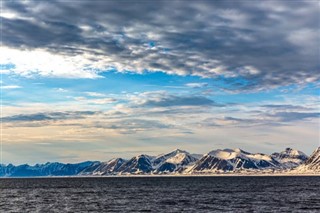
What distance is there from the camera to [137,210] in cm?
10644

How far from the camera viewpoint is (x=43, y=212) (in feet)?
344

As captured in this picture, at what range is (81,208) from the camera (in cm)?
11231

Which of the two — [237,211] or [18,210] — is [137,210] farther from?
[18,210]

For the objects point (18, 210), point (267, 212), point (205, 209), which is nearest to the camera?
point (267, 212)

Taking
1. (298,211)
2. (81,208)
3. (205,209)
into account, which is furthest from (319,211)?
(81,208)

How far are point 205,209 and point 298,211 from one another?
2138cm

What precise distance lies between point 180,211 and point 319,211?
103 feet

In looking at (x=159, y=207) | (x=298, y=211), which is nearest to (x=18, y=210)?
(x=159, y=207)

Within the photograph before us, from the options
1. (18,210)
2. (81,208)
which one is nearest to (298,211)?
(81,208)

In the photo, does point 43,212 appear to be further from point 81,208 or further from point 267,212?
point 267,212

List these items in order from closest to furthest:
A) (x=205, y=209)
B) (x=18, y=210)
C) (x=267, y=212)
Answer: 1. (x=267, y=212)
2. (x=205, y=209)
3. (x=18, y=210)

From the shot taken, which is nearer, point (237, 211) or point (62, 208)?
point (237, 211)

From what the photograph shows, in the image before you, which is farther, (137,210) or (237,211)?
(137,210)

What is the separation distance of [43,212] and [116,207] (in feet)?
62.1
